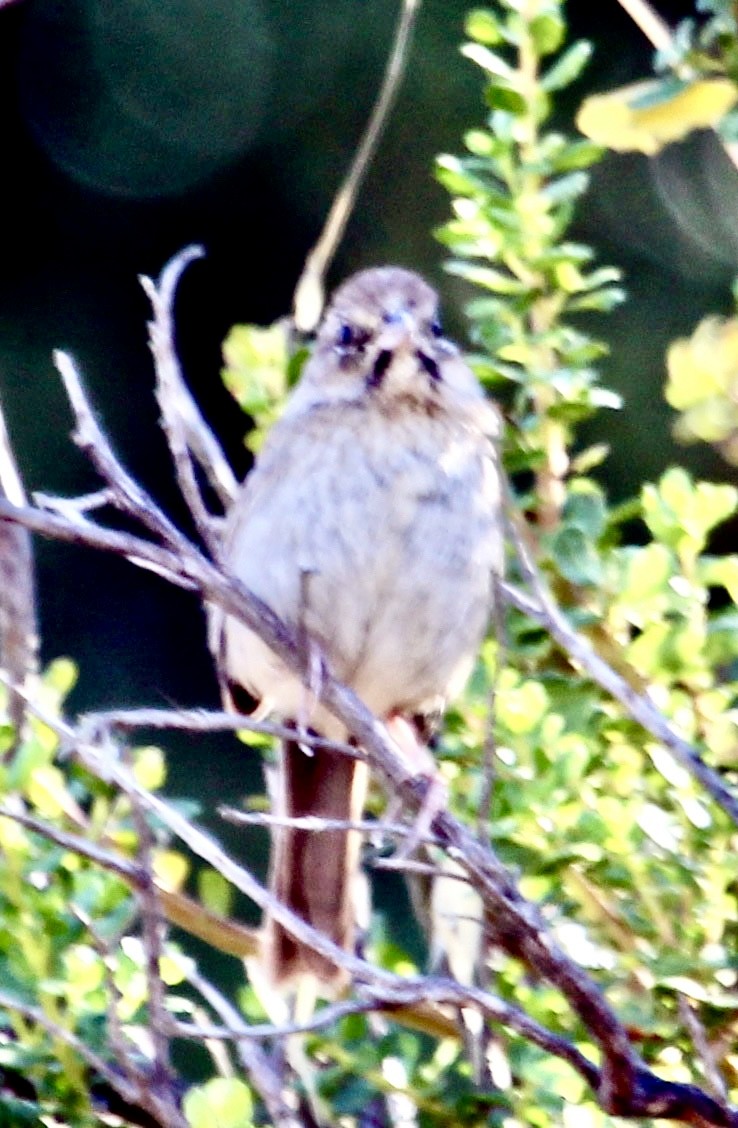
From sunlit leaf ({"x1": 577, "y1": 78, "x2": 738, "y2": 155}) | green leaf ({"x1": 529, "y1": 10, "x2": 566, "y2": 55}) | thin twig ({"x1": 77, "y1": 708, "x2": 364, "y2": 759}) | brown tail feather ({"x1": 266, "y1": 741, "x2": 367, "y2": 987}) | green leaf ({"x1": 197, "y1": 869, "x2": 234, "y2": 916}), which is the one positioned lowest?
brown tail feather ({"x1": 266, "y1": 741, "x2": 367, "y2": 987})

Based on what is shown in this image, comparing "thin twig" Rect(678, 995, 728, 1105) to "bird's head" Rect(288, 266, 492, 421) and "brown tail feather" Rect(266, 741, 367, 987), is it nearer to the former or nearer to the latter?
"brown tail feather" Rect(266, 741, 367, 987)

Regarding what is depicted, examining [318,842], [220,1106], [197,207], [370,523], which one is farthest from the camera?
[197,207]

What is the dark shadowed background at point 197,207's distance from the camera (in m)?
3.99

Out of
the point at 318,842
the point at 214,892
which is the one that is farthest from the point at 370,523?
the point at 214,892

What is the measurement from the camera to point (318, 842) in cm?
284

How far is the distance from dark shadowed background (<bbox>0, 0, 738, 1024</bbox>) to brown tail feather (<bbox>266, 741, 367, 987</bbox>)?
3.44ft

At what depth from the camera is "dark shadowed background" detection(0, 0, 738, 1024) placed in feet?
13.1

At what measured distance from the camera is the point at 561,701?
2020mm

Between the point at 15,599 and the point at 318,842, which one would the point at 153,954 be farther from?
the point at 318,842

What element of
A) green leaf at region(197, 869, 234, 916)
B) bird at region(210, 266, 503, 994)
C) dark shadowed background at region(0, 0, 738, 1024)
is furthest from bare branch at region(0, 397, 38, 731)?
dark shadowed background at region(0, 0, 738, 1024)

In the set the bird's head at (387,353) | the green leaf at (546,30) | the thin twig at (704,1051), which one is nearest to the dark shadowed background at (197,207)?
the bird's head at (387,353)

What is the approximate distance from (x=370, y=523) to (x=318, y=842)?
17.6 inches

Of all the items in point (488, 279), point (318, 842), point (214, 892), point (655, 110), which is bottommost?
point (318, 842)

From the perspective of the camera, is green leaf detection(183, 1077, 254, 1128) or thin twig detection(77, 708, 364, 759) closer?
green leaf detection(183, 1077, 254, 1128)
